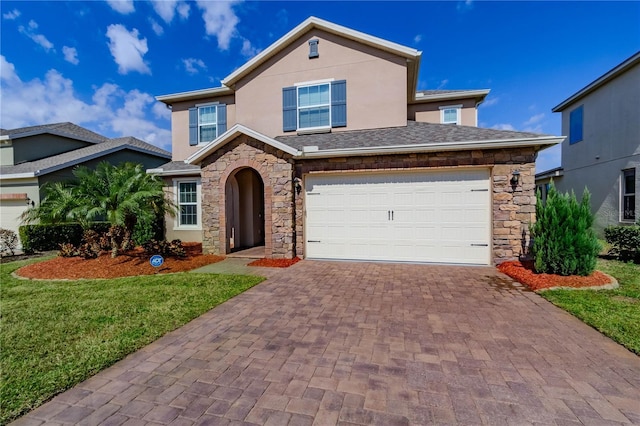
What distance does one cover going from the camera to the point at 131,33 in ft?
34.9

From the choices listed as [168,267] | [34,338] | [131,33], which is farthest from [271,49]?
[34,338]

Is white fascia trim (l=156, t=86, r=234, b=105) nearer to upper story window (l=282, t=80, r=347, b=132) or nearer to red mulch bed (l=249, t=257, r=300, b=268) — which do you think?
upper story window (l=282, t=80, r=347, b=132)

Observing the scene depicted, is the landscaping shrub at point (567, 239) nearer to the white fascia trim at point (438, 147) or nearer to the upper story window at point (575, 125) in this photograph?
the white fascia trim at point (438, 147)

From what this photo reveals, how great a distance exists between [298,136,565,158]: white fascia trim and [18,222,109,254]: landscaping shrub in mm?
10562

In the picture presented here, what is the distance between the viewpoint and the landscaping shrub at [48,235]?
11492mm

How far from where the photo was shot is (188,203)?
38.4 feet

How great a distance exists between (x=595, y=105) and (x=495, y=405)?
16.3 metres

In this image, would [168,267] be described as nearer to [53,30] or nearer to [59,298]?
[59,298]

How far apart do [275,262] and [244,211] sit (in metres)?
3.92

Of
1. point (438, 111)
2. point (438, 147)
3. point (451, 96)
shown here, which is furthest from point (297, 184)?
point (451, 96)

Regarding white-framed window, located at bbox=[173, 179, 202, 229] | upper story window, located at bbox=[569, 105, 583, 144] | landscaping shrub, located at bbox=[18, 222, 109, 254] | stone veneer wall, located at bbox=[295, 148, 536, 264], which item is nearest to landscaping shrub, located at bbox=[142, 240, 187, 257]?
white-framed window, located at bbox=[173, 179, 202, 229]

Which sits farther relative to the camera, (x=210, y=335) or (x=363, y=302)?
(x=363, y=302)

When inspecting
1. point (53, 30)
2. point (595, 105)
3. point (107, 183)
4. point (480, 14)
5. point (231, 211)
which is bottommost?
point (231, 211)

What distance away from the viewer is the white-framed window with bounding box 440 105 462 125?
13.6 m
